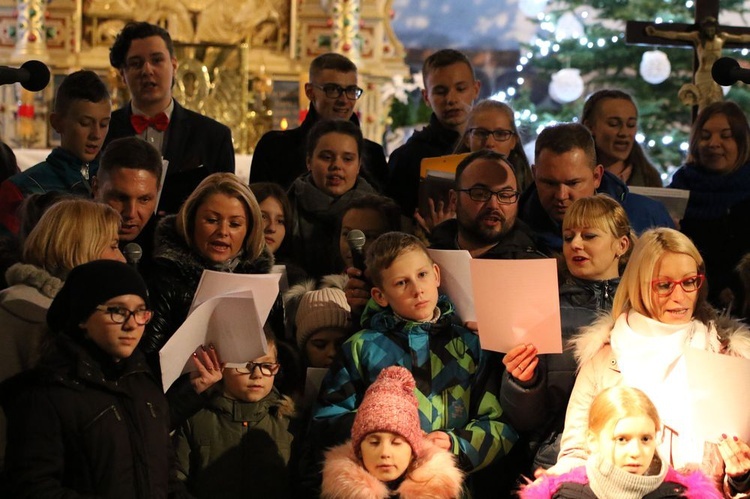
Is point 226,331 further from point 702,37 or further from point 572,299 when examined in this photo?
point 702,37

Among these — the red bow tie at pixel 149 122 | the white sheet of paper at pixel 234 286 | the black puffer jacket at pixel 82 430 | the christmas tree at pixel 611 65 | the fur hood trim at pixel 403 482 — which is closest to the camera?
the black puffer jacket at pixel 82 430

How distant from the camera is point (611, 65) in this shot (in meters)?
13.5

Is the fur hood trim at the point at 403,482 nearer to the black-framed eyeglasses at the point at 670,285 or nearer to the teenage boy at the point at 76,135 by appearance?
the black-framed eyeglasses at the point at 670,285

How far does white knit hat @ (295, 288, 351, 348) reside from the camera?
4.27 meters

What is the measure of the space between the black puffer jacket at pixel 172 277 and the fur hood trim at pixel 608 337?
1179 mm

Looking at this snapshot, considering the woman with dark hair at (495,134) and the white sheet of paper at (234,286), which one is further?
the woman with dark hair at (495,134)

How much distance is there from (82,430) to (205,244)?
109 centimetres

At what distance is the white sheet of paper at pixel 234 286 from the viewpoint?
3887 millimetres

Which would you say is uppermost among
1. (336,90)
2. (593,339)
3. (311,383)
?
(336,90)

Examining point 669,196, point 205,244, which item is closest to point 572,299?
point 669,196

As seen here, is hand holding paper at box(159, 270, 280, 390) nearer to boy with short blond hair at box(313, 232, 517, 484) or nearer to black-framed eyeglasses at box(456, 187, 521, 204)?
boy with short blond hair at box(313, 232, 517, 484)

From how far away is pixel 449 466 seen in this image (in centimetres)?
363

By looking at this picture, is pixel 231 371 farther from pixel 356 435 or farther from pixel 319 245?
pixel 319 245

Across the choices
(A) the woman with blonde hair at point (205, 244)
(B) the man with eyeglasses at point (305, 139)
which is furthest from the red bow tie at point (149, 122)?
(A) the woman with blonde hair at point (205, 244)
